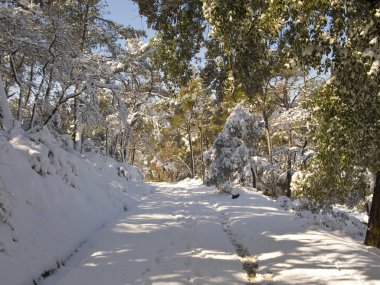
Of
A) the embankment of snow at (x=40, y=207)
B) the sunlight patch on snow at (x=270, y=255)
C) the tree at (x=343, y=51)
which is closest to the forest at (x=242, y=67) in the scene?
the tree at (x=343, y=51)

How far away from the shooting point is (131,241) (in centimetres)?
920

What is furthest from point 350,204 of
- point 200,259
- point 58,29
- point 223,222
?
point 58,29

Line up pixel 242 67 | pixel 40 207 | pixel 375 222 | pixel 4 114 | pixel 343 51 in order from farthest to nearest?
pixel 4 114
pixel 375 222
pixel 40 207
pixel 242 67
pixel 343 51

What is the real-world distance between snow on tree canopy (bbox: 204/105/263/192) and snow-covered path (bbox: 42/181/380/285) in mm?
12215

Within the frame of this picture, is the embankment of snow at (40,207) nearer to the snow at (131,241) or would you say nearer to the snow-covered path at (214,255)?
the snow at (131,241)

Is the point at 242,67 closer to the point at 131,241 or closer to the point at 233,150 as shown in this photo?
the point at 131,241

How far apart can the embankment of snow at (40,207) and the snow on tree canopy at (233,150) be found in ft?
Answer: 39.3

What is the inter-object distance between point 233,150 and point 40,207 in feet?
59.4

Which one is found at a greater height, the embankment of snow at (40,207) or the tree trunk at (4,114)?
the tree trunk at (4,114)

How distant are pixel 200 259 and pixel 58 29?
1007cm

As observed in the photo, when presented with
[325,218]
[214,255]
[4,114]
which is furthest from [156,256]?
[325,218]

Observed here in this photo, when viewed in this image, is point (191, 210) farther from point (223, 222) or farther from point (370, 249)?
point (370, 249)

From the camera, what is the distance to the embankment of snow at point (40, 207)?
21.3ft

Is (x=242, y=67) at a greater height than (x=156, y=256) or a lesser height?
greater
